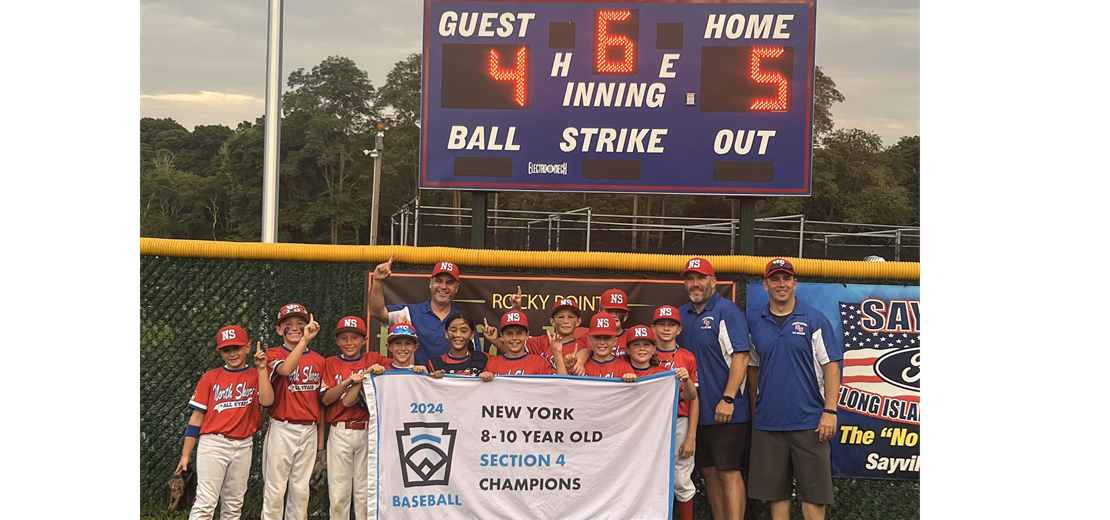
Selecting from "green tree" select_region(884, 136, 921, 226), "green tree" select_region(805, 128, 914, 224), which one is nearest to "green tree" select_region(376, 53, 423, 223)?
"green tree" select_region(805, 128, 914, 224)

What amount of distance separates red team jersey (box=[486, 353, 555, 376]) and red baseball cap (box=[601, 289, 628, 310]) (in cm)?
68

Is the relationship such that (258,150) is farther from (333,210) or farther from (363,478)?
(363,478)

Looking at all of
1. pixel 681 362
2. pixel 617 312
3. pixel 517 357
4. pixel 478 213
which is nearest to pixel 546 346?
pixel 517 357

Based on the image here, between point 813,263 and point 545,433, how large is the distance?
8.74 feet

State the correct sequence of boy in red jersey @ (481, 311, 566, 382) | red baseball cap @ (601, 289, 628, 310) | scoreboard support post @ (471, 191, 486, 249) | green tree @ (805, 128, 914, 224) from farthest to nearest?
green tree @ (805, 128, 914, 224) → scoreboard support post @ (471, 191, 486, 249) → red baseball cap @ (601, 289, 628, 310) → boy in red jersey @ (481, 311, 566, 382)

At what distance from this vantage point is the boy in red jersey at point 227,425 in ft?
19.1

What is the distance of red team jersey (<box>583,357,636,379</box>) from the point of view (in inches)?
242

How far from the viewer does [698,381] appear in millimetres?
6266

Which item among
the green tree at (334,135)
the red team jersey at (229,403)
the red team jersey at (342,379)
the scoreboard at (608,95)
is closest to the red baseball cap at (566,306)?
the scoreboard at (608,95)

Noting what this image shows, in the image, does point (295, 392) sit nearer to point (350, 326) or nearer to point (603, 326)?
point (350, 326)

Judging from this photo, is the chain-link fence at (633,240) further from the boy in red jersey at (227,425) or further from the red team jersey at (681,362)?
the boy in red jersey at (227,425)

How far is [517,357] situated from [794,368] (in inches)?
83.1

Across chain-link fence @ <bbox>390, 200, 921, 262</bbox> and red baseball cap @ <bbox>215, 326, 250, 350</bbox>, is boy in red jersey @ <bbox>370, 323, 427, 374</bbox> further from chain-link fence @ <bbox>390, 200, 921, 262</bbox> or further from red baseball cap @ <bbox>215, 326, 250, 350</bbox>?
chain-link fence @ <bbox>390, 200, 921, 262</bbox>

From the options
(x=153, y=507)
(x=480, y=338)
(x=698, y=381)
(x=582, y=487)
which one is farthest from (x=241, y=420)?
(x=698, y=381)
